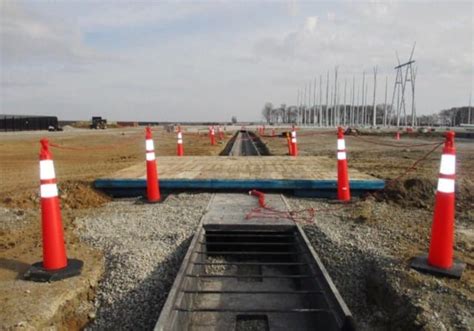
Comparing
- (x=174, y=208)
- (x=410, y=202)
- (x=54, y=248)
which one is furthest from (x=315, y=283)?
(x=410, y=202)

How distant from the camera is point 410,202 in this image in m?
7.86

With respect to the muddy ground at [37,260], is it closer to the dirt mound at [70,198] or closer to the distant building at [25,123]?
the dirt mound at [70,198]

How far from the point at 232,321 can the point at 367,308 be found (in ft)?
4.40

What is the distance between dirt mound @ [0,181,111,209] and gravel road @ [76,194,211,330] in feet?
1.25

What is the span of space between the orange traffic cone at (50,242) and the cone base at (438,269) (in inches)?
136

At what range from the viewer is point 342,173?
24.8 ft

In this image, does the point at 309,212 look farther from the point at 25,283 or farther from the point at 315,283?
the point at 25,283

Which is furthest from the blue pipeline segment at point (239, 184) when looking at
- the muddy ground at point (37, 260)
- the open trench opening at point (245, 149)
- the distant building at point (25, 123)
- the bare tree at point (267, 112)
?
the bare tree at point (267, 112)

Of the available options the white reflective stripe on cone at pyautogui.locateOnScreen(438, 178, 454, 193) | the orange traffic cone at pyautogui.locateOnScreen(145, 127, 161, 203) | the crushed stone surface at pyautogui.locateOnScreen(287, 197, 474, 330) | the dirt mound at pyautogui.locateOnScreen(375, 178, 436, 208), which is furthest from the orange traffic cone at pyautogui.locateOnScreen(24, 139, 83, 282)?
the dirt mound at pyautogui.locateOnScreen(375, 178, 436, 208)

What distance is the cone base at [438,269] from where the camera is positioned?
14.0ft

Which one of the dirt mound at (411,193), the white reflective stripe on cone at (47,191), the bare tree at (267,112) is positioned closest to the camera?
the white reflective stripe on cone at (47,191)

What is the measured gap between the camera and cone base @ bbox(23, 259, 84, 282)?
169 inches

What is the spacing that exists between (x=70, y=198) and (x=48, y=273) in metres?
3.70

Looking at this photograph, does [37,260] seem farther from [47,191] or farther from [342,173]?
[342,173]
